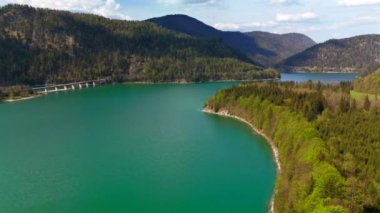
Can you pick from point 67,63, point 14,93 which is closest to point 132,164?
point 14,93

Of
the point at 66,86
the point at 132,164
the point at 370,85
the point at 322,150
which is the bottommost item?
the point at 132,164

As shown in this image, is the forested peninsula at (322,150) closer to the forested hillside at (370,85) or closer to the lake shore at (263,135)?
the lake shore at (263,135)

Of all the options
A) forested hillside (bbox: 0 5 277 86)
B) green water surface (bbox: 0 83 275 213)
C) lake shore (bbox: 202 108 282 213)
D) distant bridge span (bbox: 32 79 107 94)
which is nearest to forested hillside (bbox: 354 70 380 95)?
lake shore (bbox: 202 108 282 213)

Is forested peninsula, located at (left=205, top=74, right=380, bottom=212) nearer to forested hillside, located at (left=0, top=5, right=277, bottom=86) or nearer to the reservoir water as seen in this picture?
the reservoir water

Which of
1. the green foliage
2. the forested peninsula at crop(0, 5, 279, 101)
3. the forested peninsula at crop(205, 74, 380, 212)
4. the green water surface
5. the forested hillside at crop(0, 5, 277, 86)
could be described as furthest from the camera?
the forested hillside at crop(0, 5, 277, 86)

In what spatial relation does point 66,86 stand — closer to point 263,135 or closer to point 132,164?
point 263,135

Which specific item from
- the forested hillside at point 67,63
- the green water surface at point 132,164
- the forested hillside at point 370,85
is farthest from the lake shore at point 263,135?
the forested hillside at point 67,63

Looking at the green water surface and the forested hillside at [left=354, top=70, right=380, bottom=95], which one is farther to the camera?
the forested hillside at [left=354, top=70, right=380, bottom=95]

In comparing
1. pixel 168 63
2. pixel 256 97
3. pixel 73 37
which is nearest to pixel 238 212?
pixel 256 97
